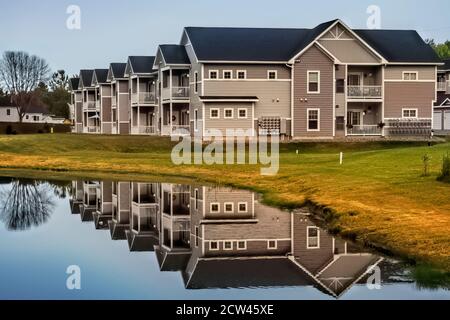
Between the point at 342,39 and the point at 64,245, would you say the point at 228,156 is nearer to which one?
the point at 342,39

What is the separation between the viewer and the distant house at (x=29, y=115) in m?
134

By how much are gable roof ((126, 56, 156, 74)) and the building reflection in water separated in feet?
141

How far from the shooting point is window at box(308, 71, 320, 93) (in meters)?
64.1

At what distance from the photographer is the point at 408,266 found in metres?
17.9

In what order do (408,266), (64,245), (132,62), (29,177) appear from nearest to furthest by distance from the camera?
(408,266) < (64,245) < (29,177) < (132,62)

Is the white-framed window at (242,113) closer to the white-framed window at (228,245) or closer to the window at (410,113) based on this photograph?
the window at (410,113)

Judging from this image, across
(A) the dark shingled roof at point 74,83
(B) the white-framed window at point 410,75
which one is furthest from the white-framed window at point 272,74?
(A) the dark shingled roof at point 74,83

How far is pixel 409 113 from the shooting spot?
2653 inches

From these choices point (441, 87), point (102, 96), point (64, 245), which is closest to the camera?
point (64, 245)

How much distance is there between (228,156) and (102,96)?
44979mm

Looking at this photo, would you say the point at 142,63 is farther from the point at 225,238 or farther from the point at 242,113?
the point at 225,238

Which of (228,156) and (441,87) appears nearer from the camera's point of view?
(228,156)

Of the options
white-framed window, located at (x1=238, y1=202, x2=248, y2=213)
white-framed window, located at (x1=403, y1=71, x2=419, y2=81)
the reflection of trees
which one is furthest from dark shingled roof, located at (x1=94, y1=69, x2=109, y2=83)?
white-framed window, located at (x1=238, y1=202, x2=248, y2=213)

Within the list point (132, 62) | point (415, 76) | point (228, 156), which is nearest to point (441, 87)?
point (415, 76)
